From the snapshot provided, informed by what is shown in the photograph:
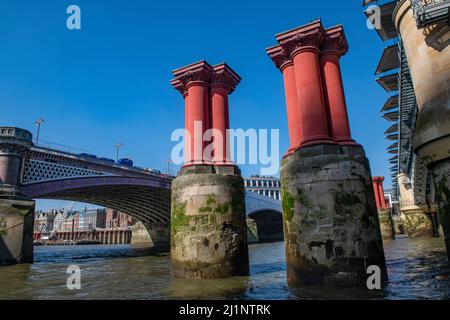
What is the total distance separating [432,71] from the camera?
7895mm

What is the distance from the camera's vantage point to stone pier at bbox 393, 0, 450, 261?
280 inches

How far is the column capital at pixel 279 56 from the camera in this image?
10.3 metres

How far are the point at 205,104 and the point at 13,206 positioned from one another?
16843 millimetres

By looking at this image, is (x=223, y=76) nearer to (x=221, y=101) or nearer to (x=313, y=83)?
(x=221, y=101)

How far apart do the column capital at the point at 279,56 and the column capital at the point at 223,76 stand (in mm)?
2974

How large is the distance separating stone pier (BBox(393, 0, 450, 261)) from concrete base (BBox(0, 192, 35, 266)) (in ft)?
76.5

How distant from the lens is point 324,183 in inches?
318

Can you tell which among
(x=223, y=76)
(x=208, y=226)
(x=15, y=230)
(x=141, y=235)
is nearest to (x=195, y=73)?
(x=223, y=76)

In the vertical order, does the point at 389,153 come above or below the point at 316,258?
above

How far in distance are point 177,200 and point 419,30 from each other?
9095 millimetres

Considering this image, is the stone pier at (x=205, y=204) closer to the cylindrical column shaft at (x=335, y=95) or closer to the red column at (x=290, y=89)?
the red column at (x=290, y=89)
